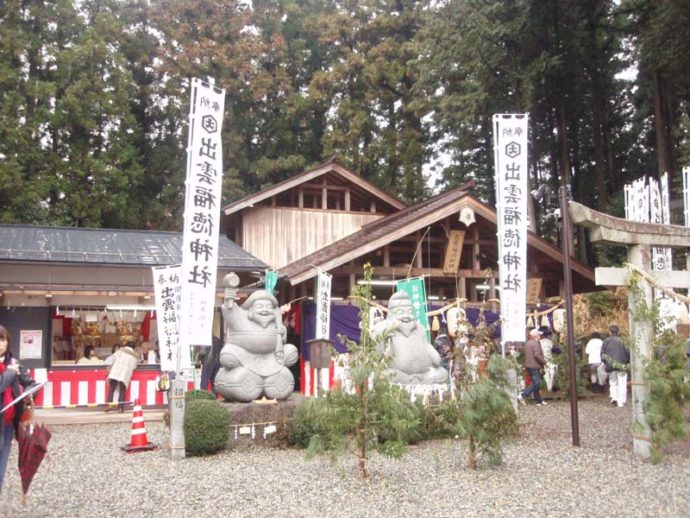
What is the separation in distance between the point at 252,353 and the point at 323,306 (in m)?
4.60

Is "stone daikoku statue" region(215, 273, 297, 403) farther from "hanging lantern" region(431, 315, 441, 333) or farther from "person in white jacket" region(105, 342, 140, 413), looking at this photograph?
"hanging lantern" region(431, 315, 441, 333)

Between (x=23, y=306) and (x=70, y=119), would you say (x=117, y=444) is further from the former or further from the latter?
(x=70, y=119)

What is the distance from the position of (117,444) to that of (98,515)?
4430 millimetres

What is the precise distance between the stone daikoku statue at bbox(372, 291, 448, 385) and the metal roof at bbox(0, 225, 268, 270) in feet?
17.1

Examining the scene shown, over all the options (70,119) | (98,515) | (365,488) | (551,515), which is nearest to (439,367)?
(365,488)

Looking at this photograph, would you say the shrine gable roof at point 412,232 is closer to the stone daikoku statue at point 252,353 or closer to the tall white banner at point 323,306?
the tall white banner at point 323,306

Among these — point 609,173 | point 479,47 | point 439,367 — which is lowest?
point 439,367

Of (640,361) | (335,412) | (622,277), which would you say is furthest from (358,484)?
(622,277)

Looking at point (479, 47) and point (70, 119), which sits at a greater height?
point (479, 47)

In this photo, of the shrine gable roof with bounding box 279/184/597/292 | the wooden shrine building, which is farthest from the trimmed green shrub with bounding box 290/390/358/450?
the wooden shrine building

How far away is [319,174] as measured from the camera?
21109mm

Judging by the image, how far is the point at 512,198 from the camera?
12.2 m

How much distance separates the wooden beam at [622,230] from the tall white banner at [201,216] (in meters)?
5.00

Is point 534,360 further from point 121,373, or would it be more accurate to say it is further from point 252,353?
point 121,373
